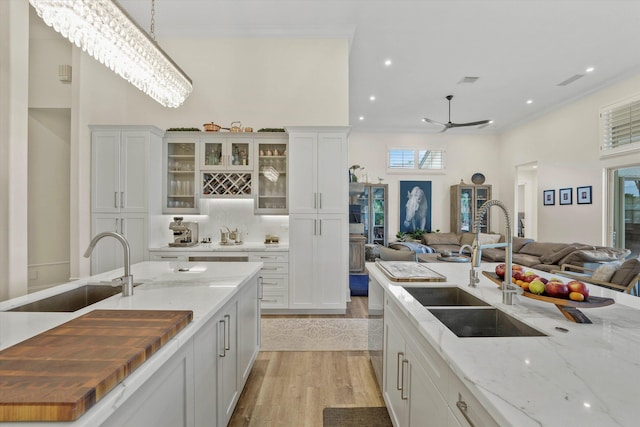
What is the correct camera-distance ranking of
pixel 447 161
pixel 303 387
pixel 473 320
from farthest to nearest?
pixel 447 161 → pixel 303 387 → pixel 473 320

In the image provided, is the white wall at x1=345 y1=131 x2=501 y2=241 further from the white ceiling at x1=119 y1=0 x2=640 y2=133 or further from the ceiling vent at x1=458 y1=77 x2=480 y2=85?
the ceiling vent at x1=458 y1=77 x2=480 y2=85

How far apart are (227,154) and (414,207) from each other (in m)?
5.50

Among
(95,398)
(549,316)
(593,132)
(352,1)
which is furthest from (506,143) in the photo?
(95,398)

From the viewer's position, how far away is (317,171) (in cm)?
392

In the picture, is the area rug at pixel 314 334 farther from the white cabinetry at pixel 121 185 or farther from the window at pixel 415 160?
the window at pixel 415 160

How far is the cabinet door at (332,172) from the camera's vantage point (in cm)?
390

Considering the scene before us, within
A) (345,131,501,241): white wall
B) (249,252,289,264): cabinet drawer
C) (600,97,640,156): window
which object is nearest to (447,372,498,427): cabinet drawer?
(249,252,289,264): cabinet drawer

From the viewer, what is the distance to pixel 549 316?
49.9 inches

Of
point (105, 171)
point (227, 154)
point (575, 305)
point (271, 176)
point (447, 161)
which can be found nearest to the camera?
point (575, 305)

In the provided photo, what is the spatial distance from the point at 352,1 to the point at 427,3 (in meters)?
0.88

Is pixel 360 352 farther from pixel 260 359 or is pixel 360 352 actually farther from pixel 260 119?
pixel 260 119

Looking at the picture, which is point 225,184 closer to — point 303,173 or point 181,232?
point 181,232

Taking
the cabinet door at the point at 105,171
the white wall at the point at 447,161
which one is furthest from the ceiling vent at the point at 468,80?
the cabinet door at the point at 105,171

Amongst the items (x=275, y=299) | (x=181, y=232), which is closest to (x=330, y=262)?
(x=275, y=299)
